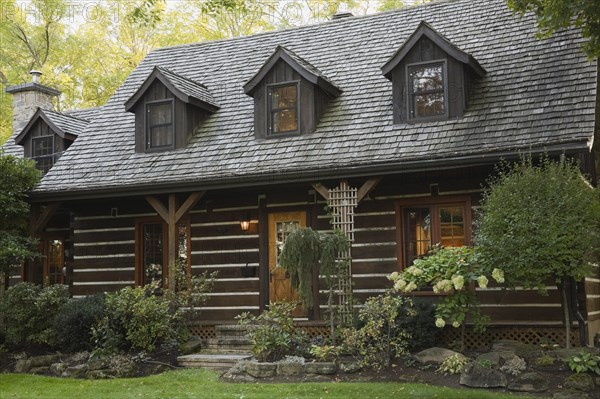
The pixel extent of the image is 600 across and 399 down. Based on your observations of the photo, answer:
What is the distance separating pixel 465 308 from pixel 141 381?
5175mm

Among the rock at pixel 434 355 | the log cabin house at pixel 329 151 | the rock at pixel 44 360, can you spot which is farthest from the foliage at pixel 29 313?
the rock at pixel 434 355

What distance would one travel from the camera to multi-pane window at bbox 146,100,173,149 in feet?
55.9

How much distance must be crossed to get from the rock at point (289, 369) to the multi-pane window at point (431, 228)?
372 cm

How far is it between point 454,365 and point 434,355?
1.95 ft

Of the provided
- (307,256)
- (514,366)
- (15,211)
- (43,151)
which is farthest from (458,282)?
(43,151)

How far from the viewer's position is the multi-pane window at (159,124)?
17.0 meters

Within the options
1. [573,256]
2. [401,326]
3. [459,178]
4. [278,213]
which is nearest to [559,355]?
[573,256]

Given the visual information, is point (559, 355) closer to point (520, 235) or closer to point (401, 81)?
point (520, 235)

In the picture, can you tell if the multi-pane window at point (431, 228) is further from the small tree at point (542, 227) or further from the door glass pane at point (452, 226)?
the small tree at point (542, 227)

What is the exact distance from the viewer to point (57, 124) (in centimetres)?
2002

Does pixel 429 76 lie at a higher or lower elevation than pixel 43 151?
higher

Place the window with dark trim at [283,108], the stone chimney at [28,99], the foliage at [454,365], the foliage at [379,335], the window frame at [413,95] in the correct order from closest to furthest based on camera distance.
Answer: the foliage at [454,365], the foliage at [379,335], the window frame at [413,95], the window with dark trim at [283,108], the stone chimney at [28,99]

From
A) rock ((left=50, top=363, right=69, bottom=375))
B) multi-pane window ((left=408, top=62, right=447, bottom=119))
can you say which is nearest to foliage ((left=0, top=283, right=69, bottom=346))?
rock ((left=50, top=363, right=69, bottom=375))

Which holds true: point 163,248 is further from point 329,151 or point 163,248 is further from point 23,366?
point 329,151
